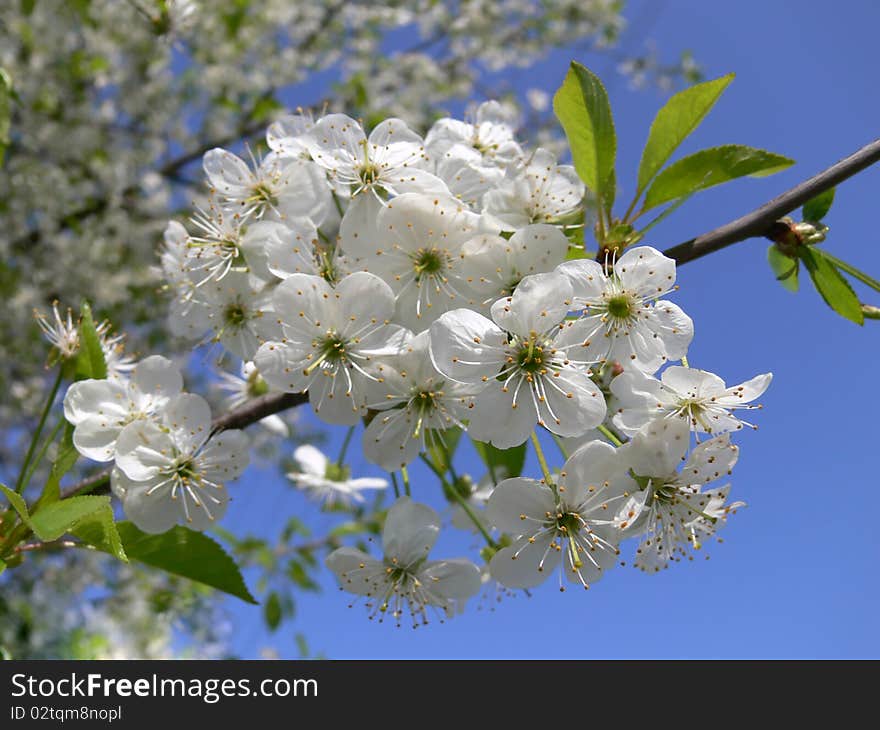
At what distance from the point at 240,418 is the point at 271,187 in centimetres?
47

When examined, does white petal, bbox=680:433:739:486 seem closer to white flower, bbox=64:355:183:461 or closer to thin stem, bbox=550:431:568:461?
thin stem, bbox=550:431:568:461

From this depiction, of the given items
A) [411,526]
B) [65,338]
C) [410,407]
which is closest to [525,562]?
[411,526]

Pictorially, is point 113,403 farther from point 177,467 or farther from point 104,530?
point 104,530

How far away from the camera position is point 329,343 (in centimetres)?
122

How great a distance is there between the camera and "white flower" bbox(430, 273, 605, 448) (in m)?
1.09

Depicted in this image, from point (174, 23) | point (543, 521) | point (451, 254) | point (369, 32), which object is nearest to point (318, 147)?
point (451, 254)

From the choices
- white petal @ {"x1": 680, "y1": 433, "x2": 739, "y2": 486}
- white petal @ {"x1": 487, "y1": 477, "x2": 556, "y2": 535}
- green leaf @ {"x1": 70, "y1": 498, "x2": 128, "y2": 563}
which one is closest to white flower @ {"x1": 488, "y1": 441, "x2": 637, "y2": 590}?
white petal @ {"x1": 487, "y1": 477, "x2": 556, "y2": 535}

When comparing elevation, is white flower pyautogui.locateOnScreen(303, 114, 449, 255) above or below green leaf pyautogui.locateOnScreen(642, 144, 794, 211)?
above

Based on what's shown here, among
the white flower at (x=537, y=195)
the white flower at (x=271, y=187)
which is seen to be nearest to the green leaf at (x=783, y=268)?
the white flower at (x=537, y=195)

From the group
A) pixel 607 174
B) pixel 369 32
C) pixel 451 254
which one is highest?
pixel 369 32

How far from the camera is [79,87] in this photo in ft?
16.2

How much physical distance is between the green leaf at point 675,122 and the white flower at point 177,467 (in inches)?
36.8

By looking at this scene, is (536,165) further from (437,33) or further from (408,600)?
(437,33)
